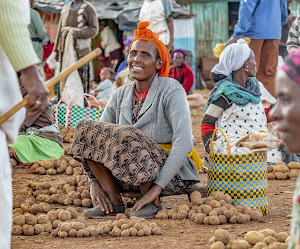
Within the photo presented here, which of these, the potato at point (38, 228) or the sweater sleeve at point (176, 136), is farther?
the sweater sleeve at point (176, 136)

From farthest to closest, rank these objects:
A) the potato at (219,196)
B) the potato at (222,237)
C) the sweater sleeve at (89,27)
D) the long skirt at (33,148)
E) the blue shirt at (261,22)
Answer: the sweater sleeve at (89,27)
the blue shirt at (261,22)
the long skirt at (33,148)
the potato at (219,196)
the potato at (222,237)

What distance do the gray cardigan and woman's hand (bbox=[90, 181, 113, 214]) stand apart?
440 millimetres

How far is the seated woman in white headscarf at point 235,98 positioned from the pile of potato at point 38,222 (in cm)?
169

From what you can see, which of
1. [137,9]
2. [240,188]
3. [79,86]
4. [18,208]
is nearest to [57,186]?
[18,208]

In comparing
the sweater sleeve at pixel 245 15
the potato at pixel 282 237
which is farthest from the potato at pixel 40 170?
the potato at pixel 282 237

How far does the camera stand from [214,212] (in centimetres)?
415

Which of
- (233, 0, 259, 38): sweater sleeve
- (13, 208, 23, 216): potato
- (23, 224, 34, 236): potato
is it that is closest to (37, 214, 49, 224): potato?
(23, 224, 34, 236): potato

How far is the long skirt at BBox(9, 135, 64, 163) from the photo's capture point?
21.2ft

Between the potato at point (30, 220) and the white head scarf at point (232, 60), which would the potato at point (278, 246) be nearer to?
the potato at point (30, 220)

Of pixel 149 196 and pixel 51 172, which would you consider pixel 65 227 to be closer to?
pixel 149 196

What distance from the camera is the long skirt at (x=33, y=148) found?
21.2 feet

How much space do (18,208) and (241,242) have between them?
6.09 ft

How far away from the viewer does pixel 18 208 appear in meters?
4.37

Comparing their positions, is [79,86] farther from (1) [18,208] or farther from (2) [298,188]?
(2) [298,188]
